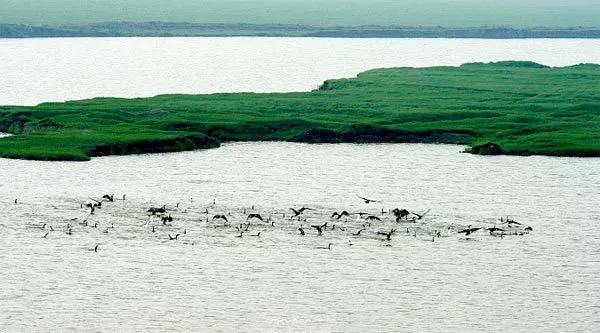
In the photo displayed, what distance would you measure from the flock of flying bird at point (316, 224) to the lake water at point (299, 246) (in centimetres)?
19

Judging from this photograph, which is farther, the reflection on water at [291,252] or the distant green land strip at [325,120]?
the distant green land strip at [325,120]

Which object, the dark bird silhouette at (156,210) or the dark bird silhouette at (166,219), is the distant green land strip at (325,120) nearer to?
the dark bird silhouette at (156,210)

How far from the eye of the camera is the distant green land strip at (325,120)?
80.6 metres

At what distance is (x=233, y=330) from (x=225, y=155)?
3852cm

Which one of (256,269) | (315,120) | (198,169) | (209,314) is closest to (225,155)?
(198,169)

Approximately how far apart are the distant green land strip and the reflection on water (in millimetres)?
5128

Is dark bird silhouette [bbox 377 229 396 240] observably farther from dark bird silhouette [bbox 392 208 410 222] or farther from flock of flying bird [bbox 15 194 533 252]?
dark bird silhouette [bbox 392 208 410 222]

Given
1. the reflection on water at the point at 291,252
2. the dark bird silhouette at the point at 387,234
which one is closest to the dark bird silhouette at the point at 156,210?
the reflection on water at the point at 291,252

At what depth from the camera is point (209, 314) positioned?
142ft

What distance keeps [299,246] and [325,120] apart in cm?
4154

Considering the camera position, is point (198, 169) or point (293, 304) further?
point (198, 169)

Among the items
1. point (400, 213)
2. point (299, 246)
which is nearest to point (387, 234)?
point (400, 213)

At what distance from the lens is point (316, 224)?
189 feet

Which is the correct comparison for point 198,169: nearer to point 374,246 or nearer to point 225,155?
point 225,155
